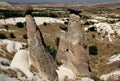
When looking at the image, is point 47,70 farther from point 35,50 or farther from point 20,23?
point 20,23

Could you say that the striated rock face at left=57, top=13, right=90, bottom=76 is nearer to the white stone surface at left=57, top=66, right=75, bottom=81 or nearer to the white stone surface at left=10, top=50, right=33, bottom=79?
the white stone surface at left=57, top=66, right=75, bottom=81

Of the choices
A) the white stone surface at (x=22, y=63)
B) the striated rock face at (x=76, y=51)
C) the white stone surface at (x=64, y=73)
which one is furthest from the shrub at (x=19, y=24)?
the white stone surface at (x=22, y=63)

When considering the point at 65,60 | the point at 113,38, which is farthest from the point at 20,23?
the point at 65,60

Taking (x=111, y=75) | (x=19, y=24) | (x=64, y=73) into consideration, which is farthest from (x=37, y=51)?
(x=19, y=24)

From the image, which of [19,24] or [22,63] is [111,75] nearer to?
[22,63]

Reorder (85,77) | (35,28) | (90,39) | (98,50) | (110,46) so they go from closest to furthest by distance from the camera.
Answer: (35,28) < (85,77) < (98,50) < (110,46) < (90,39)

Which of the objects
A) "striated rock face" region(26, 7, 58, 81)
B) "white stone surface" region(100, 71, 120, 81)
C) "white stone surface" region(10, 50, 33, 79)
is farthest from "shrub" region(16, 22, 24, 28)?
"striated rock face" region(26, 7, 58, 81)
